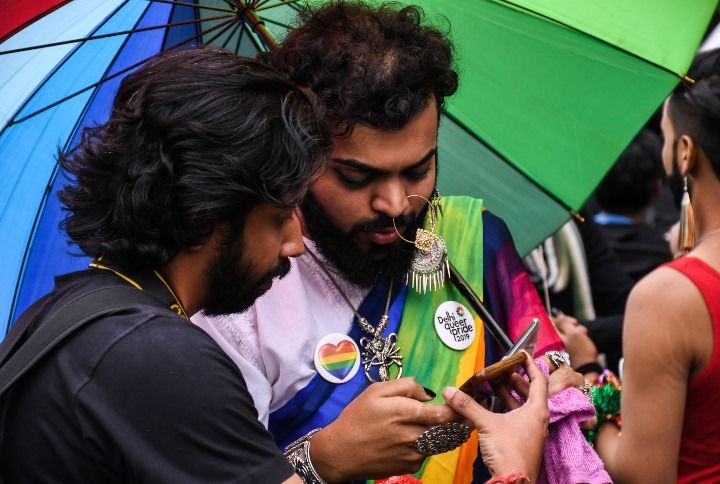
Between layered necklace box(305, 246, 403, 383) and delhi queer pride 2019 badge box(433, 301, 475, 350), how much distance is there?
13 cm

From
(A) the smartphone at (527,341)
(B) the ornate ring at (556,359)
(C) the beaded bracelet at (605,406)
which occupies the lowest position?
(C) the beaded bracelet at (605,406)

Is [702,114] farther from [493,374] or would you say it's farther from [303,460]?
[303,460]

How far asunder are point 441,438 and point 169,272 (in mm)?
717

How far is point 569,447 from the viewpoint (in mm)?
2424

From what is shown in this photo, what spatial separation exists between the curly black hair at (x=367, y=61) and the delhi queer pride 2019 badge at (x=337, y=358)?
55 cm

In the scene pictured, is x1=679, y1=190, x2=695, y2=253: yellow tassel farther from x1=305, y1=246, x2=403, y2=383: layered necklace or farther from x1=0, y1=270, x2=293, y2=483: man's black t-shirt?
x1=0, y1=270, x2=293, y2=483: man's black t-shirt

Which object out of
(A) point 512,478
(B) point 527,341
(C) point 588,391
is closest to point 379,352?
(B) point 527,341

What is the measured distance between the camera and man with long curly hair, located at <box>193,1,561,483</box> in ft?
8.61

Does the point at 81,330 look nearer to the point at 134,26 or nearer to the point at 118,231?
the point at 118,231

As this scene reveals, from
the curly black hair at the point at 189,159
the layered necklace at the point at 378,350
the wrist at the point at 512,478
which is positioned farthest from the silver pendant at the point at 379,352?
the curly black hair at the point at 189,159

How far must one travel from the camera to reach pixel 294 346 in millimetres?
2619

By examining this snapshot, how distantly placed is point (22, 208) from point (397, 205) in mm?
988

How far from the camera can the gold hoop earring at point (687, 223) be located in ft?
8.54

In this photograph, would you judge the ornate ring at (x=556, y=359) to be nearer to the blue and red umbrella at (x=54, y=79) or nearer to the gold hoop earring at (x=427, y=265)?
the gold hoop earring at (x=427, y=265)
